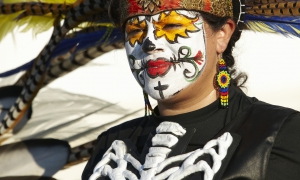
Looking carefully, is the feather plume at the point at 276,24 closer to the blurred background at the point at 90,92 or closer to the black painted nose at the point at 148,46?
the black painted nose at the point at 148,46

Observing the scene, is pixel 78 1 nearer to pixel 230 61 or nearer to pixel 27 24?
pixel 27 24

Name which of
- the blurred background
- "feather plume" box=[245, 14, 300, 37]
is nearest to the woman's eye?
"feather plume" box=[245, 14, 300, 37]

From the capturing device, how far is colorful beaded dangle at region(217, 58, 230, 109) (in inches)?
80.3

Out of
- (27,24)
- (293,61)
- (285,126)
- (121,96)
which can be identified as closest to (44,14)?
(27,24)

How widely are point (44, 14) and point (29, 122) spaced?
0.46 metres

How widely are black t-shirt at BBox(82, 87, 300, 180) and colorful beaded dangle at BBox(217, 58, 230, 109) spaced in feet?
0.07

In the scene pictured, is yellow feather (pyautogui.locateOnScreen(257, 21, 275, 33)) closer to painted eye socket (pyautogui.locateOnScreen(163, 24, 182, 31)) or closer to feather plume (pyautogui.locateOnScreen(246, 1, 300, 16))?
feather plume (pyautogui.locateOnScreen(246, 1, 300, 16))

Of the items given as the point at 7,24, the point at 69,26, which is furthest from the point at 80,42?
the point at 7,24

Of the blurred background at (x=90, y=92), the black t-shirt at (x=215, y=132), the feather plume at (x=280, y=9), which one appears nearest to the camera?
the black t-shirt at (x=215, y=132)

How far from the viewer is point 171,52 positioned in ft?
6.54

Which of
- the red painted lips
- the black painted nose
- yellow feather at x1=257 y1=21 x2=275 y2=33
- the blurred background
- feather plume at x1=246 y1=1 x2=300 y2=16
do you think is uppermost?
the black painted nose

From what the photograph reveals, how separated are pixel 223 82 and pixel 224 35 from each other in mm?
127

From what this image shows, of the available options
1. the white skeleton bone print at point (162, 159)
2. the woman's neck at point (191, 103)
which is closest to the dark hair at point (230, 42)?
the woman's neck at point (191, 103)

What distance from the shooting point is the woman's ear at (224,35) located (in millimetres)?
2055
